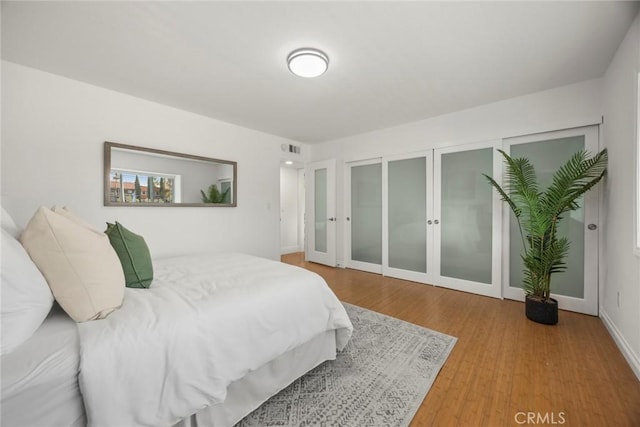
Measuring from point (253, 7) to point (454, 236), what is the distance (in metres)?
3.42

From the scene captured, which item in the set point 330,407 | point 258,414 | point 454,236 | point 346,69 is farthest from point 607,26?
point 258,414

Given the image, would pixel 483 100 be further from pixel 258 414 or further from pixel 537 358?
pixel 258 414

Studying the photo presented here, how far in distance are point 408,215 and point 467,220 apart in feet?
2.74

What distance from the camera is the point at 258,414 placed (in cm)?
143

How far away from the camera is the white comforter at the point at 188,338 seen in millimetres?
986

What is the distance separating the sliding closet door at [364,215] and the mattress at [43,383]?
3.93 meters

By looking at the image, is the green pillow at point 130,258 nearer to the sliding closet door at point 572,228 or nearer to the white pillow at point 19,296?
the white pillow at point 19,296

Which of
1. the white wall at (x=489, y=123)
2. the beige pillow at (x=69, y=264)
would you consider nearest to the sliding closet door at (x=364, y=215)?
the white wall at (x=489, y=123)

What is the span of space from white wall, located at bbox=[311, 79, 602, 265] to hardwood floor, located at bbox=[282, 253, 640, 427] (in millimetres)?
2070

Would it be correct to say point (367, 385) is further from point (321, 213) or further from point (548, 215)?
point (321, 213)

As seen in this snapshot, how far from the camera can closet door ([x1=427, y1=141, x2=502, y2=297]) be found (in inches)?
126

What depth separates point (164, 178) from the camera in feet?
10.6

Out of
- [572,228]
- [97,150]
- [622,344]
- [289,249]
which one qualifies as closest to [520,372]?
[622,344]

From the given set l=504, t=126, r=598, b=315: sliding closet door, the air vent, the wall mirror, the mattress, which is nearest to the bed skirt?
the mattress
